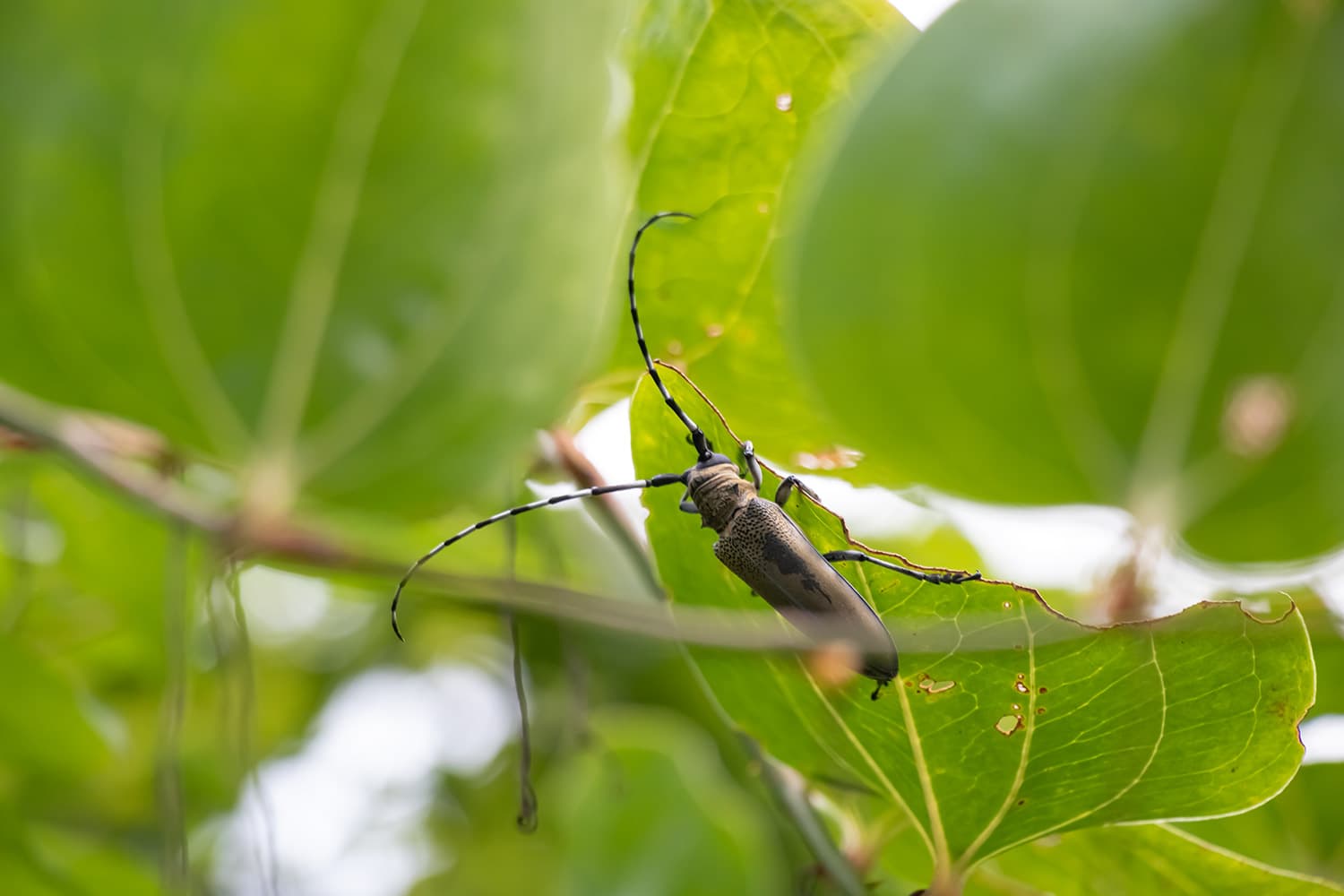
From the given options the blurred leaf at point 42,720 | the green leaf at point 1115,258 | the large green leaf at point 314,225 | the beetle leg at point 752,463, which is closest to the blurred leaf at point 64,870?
the blurred leaf at point 42,720

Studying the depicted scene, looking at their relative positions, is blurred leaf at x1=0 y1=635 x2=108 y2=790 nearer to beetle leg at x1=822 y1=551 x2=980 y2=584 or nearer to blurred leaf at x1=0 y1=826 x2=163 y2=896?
blurred leaf at x1=0 y1=826 x2=163 y2=896

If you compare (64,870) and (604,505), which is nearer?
(604,505)

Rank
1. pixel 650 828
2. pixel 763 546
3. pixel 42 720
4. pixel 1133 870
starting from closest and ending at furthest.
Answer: pixel 1133 870
pixel 763 546
pixel 650 828
pixel 42 720

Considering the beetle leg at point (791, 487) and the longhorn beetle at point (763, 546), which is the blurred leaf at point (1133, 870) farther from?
the beetle leg at point (791, 487)

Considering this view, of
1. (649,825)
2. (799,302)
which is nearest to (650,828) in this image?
(649,825)

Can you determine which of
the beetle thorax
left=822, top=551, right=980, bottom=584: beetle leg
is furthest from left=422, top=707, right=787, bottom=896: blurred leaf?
left=822, top=551, right=980, bottom=584: beetle leg

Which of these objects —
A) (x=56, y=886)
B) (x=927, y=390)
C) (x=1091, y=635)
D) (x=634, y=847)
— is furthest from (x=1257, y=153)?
(x=56, y=886)

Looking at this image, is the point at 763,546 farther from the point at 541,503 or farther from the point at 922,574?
the point at 922,574
